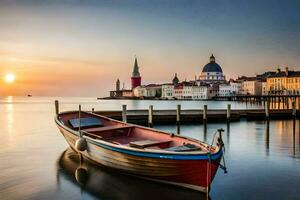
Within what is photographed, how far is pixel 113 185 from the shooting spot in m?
11.7

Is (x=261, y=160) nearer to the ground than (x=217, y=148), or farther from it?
nearer to the ground

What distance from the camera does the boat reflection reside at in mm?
10398

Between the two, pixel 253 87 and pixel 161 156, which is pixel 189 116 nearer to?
pixel 161 156

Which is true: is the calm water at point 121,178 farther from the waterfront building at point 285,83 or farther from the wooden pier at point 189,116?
the waterfront building at point 285,83

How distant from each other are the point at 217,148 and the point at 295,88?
14010 centimetres

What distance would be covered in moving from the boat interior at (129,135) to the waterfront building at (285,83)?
132575 millimetres

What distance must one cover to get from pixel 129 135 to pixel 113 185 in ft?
14.3

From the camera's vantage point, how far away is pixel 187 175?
1003 centimetres

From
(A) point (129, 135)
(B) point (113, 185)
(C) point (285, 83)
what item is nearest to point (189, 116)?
(A) point (129, 135)

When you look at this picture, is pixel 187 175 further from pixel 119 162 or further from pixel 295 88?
pixel 295 88

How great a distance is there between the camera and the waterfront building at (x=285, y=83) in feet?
444

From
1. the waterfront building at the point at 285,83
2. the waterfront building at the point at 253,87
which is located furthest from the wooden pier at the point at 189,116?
the waterfront building at the point at 253,87

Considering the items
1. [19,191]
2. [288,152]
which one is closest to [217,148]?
[19,191]

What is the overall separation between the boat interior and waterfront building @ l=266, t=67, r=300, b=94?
133 m
